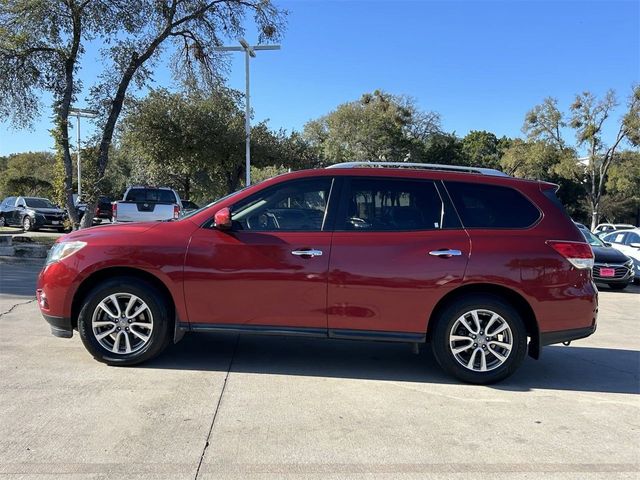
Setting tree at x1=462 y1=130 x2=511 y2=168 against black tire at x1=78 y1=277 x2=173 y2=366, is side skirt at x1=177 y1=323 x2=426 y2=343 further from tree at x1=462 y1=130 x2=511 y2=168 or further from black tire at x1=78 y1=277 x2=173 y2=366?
tree at x1=462 y1=130 x2=511 y2=168

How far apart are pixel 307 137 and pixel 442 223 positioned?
44022 mm

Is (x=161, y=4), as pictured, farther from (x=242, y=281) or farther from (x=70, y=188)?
(x=242, y=281)

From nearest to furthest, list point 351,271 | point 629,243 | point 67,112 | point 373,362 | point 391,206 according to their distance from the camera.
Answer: point 351,271
point 391,206
point 373,362
point 629,243
point 67,112

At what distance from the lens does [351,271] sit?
15.8ft

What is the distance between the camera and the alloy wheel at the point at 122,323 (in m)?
5.00

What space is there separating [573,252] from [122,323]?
425 centimetres

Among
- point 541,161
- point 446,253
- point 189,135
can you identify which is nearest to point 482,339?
point 446,253

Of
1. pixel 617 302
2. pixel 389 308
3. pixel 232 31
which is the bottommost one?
pixel 617 302

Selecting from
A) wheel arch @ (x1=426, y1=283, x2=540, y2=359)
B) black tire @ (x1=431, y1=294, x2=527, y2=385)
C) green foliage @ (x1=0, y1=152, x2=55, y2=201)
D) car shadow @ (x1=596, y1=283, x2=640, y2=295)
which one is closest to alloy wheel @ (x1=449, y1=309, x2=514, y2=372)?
black tire @ (x1=431, y1=294, x2=527, y2=385)

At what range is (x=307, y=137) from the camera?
157ft

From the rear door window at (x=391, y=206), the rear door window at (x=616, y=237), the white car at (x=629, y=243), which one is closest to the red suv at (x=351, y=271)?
the rear door window at (x=391, y=206)

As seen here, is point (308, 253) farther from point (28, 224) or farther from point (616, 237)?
point (28, 224)

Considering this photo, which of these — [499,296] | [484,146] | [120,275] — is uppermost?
[484,146]

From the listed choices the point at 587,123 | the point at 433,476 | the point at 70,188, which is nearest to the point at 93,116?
the point at 70,188
